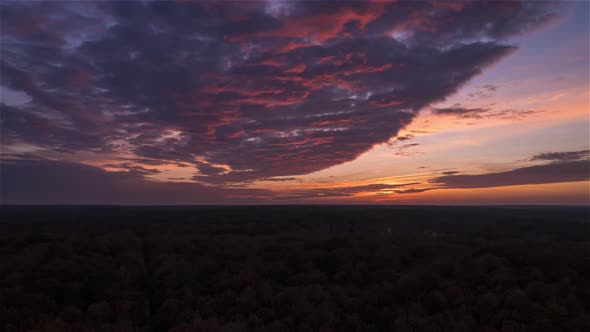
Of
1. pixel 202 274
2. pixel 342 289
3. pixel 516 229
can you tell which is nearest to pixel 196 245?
pixel 202 274

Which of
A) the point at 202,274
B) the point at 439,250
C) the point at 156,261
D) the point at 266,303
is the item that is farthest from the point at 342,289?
the point at 156,261

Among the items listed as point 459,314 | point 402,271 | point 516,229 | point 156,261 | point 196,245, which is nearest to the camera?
point 459,314

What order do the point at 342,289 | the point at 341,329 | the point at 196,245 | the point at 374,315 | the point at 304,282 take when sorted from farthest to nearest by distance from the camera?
1. the point at 196,245
2. the point at 304,282
3. the point at 342,289
4. the point at 374,315
5. the point at 341,329

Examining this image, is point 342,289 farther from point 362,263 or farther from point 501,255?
point 501,255

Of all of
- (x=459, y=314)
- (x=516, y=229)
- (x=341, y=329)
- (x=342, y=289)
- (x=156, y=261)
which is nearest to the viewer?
(x=341, y=329)

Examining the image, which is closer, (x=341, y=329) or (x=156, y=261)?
(x=341, y=329)

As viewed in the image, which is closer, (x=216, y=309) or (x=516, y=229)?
(x=216, y=309)

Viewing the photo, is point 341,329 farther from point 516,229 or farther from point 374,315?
point 516,229

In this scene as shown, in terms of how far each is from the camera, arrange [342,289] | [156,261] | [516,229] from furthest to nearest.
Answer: [516,229], [156,261], [342,289]
